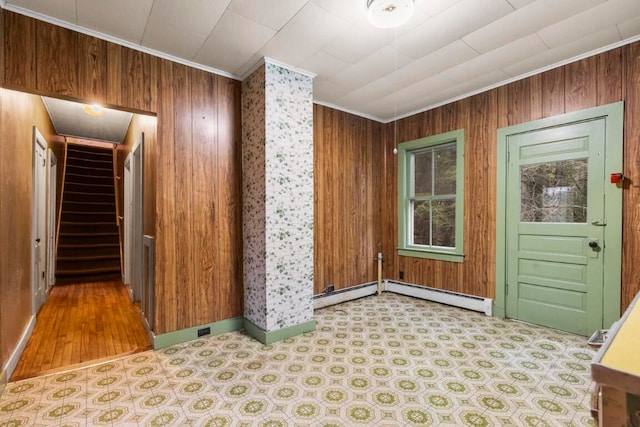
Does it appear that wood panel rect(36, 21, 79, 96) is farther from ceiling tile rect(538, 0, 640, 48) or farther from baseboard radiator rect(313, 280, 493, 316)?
ceiling tile rect(538, 0, 640, 48)

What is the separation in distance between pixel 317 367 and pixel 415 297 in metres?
2.38

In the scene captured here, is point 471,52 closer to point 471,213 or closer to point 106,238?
point 471,213

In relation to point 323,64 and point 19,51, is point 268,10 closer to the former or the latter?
point 323,64

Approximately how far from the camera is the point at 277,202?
2926 mm

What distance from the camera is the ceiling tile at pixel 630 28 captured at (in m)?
2.35

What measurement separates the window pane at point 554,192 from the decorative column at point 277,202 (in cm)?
239

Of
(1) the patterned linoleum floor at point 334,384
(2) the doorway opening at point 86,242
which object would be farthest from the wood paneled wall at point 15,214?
(1) the patterned linoleum floor at point 334,384

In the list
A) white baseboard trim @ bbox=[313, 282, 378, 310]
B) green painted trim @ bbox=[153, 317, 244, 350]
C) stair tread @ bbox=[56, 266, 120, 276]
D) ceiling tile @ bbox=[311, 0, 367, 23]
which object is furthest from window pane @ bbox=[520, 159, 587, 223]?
stair tread @ bbox=[56, 266, 120, 276]

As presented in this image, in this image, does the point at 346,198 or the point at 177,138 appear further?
the point at 346,198

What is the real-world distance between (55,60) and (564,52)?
14.2ft

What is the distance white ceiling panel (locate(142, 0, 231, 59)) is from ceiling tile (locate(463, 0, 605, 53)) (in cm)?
205

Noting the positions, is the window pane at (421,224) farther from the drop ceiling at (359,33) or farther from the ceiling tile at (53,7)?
the ceiling tile at (53,7)

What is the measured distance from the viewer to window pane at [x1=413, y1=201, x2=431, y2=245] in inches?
173

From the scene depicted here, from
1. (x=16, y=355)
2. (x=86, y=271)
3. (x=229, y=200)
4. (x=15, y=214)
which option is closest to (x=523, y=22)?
(x=229, y=200)
